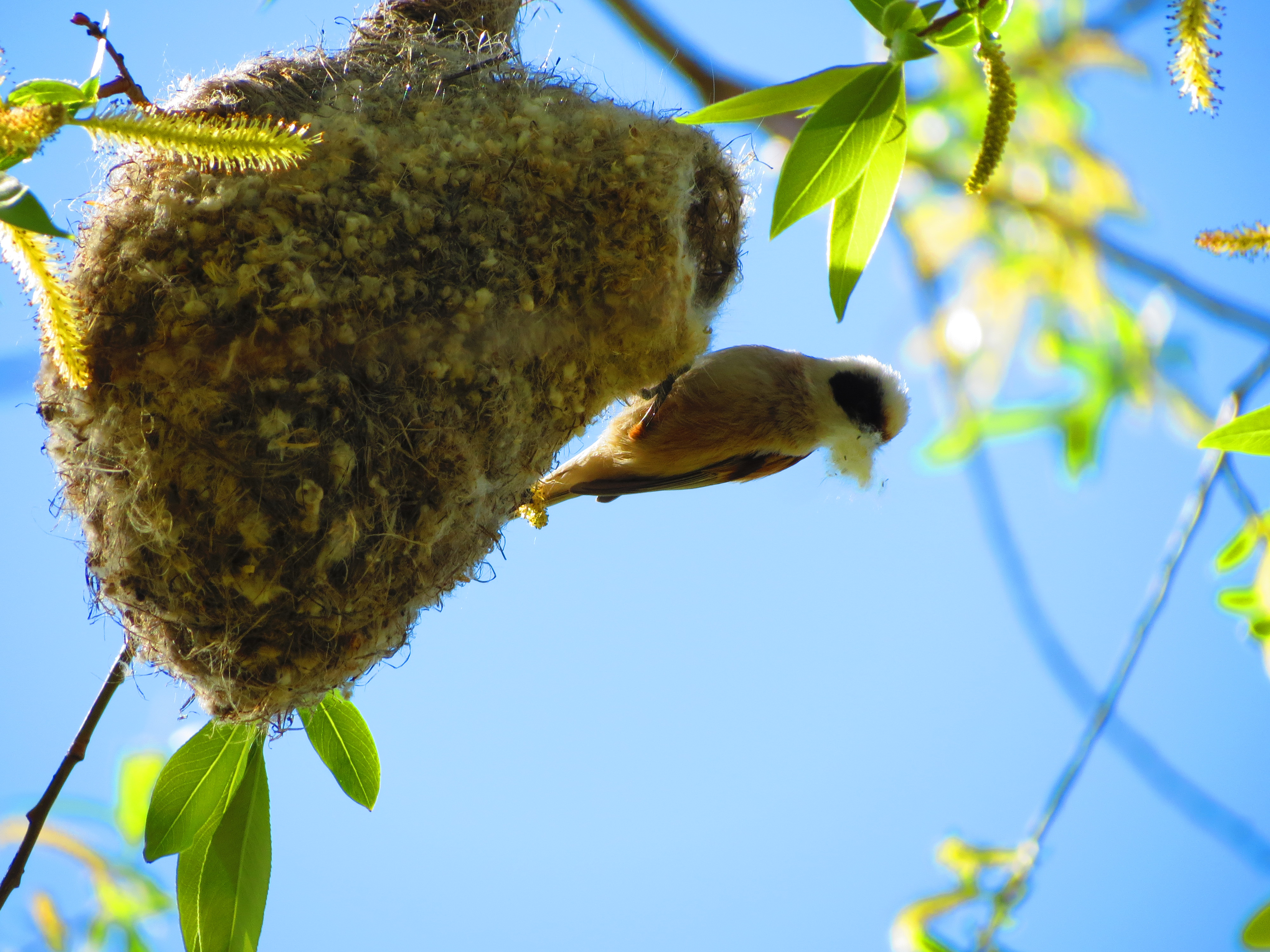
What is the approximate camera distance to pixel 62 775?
4.73ft

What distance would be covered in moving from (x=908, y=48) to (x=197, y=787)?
1.57m

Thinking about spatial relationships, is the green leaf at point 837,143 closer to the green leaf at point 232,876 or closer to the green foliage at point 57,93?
the green foliage at point 57,93

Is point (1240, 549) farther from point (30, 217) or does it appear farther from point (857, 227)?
point (30, 217)

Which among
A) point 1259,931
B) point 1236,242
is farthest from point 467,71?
point 1259,931

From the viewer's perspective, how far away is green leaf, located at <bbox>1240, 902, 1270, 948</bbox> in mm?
1288

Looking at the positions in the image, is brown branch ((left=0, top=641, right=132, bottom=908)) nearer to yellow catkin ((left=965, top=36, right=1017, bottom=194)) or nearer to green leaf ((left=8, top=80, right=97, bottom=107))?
green leaf ((left=8, top=80, right=97, bottom=107))

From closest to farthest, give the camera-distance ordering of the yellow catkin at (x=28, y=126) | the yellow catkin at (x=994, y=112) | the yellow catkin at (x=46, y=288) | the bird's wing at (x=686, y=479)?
the yellow catkin at (x=28, y=126) < the yellow catkin at (x=46, y=288) < the yellow catkin at (x=994, y=112) < the bird's wing at (x=686, y=479)

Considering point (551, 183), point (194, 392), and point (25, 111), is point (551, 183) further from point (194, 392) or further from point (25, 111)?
point (25, 111)

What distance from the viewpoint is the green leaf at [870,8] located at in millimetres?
1181

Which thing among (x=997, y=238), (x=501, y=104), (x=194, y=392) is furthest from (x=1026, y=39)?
(x=194, y=392)

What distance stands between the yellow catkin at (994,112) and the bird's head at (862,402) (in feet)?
3.53

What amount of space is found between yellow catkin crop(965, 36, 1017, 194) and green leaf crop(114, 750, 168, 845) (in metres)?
2.24


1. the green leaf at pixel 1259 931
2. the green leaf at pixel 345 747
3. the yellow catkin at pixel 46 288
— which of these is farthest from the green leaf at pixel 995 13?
the green leaf at pixel 345 747

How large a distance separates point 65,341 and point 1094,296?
2.70m
